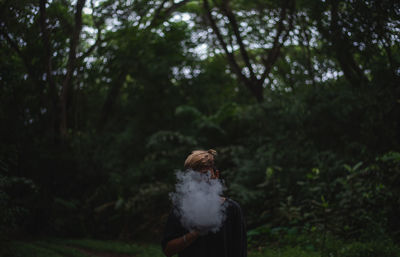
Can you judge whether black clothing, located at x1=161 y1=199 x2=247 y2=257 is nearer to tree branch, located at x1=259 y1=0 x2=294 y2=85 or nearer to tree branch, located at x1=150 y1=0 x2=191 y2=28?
tree branch, located at x1=150 y1=0 x2=191 y2=28

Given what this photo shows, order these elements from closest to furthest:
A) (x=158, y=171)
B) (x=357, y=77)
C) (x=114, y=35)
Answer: (x=357, y=77) < (x=114, y=35) < (x=158, y=171)

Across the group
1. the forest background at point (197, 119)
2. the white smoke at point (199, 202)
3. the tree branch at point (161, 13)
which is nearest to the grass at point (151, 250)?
the forest background at point (197, 119)

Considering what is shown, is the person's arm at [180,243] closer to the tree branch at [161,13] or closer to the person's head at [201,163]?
the person's head at [201,163]

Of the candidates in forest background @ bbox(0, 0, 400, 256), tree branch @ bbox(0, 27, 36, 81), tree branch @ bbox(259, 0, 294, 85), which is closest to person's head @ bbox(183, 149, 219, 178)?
forest background @ bbox(0, 0, 400, 256)

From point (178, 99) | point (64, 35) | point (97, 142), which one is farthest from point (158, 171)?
point (64, 35)

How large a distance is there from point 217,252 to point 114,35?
968cm

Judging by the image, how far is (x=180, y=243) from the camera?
2494 millimetres

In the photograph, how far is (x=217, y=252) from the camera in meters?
2.65

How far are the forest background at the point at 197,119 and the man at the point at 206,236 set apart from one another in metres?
3.50

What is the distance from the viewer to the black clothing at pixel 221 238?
102 inches

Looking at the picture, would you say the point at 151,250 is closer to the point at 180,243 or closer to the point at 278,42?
the point at 180,243

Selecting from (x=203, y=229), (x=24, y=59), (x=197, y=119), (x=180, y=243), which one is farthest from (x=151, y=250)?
(x=203, y=229)

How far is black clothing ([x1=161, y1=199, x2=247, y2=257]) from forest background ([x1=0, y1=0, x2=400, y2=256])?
3.48m

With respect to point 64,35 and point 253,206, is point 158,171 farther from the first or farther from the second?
point 64,35
